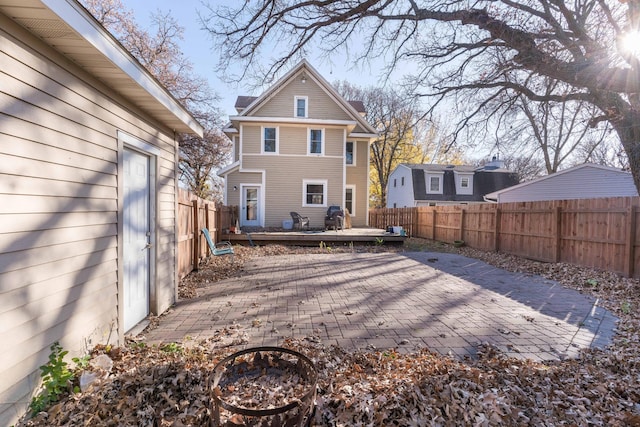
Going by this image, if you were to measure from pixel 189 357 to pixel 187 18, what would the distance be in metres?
7.11

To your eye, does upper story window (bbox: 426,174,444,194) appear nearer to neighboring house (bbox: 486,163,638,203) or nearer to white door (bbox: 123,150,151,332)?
neighboring house (bbox: 486,163,638,203)

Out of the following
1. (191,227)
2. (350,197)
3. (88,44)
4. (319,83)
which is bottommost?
(191,227)

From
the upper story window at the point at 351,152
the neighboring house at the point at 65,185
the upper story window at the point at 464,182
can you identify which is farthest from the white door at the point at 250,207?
the upper story window at the point at 464,182

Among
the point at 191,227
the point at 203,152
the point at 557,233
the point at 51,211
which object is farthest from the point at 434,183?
the point at 51,211

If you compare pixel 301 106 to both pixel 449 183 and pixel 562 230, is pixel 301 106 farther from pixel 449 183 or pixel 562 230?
pixel 449 183

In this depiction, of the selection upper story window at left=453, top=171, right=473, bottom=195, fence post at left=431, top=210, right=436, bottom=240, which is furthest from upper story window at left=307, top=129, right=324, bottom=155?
upper story window at left=453, top=171, right=473, bottom=195

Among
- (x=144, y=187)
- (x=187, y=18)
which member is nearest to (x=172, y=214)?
(x=144, y=187)

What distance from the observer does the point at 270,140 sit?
49.3ft

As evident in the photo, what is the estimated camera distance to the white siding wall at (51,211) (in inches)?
77.5

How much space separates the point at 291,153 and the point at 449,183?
1626 centimetres

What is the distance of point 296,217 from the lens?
1405 centimetres

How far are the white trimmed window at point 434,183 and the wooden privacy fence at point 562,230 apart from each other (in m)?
12.4

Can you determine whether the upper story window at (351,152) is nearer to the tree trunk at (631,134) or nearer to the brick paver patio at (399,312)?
the brick paver patio at (399,312)

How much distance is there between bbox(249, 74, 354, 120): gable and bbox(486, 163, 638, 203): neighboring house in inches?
461
